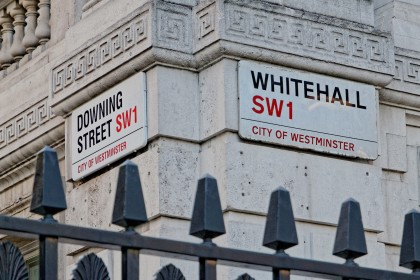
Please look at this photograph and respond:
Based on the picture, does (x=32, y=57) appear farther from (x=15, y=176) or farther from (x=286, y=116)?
(x=286, y=116)

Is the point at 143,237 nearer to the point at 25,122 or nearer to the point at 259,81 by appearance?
the point at 259,81

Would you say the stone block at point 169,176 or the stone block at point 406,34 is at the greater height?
the stone block at point 406,34

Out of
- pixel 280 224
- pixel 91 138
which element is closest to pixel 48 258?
pixel 280 224

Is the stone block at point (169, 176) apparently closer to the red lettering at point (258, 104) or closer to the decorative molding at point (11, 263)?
the red lettering at point (258, 104)

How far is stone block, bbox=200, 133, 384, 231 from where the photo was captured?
914cm

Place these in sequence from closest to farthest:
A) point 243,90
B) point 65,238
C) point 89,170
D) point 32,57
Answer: point 65,238 → point 243,90 → point 89,170 → point 32,57

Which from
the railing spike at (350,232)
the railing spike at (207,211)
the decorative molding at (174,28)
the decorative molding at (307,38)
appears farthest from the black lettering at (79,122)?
the railing spike at (207,211)

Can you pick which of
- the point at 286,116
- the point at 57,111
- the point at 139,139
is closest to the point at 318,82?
the point at 286,116

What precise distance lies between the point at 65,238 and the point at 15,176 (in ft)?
24.7

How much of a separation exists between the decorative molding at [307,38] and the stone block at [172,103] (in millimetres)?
435

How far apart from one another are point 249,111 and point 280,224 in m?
4.63

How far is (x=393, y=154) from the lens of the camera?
10.2m

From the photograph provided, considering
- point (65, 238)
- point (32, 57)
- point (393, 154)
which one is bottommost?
point (65, 238)

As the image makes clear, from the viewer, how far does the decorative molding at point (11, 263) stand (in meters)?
4.25
